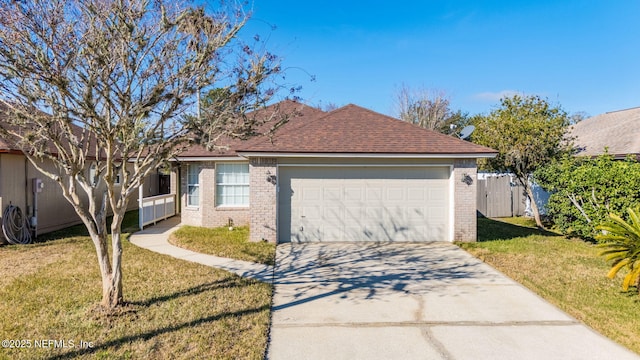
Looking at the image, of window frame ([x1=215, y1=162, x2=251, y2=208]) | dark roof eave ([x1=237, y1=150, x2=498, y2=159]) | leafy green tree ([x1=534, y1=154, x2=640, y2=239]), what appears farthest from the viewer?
window frame ([x1=215, y1=162, x2=251, y2=208])

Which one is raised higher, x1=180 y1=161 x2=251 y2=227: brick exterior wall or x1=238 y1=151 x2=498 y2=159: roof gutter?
x1=238 y1=151 x2=498 y2=159: roof gutter

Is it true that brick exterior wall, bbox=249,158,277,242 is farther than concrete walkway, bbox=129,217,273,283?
Yes

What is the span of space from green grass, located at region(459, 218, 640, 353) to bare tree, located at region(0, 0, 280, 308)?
215 inches

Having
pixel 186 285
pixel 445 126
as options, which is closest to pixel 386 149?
pixel 186 285

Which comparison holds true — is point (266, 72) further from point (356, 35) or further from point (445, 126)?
point (445, 126)

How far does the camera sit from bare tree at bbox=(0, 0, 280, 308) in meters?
3.88

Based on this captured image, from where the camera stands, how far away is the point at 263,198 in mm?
9633

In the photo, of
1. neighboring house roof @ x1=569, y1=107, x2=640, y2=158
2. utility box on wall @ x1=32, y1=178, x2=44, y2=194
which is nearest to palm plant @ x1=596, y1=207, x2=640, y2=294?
neighboring house roof @ x1=569, y1=107, x2=640, y2=158

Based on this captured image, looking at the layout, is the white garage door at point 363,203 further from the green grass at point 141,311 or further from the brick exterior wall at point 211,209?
the green grass at point 141,311

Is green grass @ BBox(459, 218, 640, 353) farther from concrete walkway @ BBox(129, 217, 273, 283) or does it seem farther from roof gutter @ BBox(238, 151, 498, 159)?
concrete walkway @ BBox(129, 217, 273, 283)

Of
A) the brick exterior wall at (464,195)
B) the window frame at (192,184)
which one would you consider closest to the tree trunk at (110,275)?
the window frame at (192,184)

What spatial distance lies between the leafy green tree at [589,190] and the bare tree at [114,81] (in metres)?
9.04

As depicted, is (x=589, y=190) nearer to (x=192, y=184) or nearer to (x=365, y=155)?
(x=365, y=155)

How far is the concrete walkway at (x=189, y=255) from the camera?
6.96 metres
